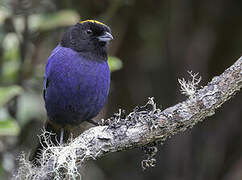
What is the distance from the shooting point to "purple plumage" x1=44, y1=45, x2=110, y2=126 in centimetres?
336

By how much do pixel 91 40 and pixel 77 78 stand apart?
41cm

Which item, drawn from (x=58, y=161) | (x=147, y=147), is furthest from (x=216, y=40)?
(x=58, y=161)

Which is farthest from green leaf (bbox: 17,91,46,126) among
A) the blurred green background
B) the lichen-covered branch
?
the lichen-covered branch

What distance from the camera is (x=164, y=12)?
4996 mm

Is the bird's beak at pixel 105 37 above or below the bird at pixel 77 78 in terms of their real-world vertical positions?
above

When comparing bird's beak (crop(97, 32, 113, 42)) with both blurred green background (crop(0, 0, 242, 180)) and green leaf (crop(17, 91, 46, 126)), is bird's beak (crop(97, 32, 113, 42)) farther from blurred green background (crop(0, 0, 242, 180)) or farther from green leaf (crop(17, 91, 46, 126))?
green leaf (crop(17, 91, 46, 126))

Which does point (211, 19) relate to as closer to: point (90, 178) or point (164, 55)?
point (164, 55)

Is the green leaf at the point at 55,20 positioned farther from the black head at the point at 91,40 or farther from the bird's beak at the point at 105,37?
the bird's beak at the point at 105,37

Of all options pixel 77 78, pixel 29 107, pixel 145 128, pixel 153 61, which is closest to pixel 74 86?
pixel 77 78

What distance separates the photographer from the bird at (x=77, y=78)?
3.37 m

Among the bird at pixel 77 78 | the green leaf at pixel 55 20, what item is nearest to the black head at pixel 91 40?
the bird at pixel 77 78

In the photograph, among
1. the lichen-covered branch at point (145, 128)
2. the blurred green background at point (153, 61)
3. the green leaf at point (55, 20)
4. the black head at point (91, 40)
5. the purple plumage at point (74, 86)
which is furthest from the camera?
the blurred green background at point (153, 61)

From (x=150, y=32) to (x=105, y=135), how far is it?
2709 mm

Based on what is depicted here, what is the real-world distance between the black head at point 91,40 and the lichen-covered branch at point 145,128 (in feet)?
3.51
